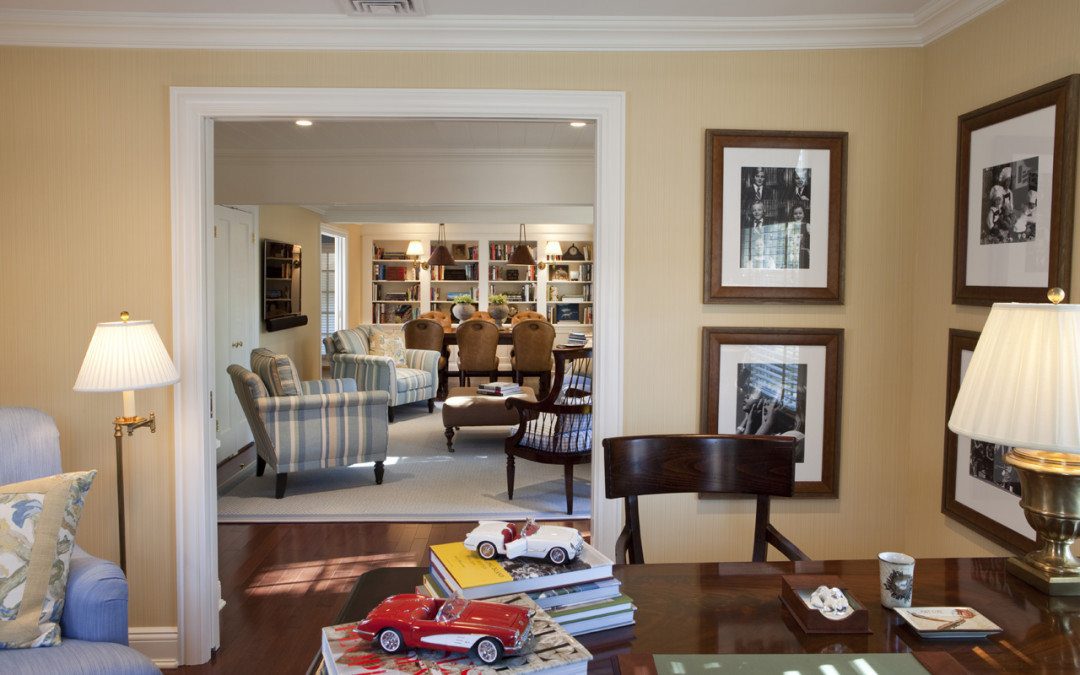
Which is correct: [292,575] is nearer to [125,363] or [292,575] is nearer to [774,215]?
[125,363]

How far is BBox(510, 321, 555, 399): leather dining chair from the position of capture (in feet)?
28.4

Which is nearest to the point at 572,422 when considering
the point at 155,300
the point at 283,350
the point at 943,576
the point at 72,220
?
the point at 155,300

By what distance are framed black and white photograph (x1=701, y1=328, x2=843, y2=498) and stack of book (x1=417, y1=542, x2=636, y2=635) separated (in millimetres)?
1728

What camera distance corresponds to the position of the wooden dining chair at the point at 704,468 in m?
2.12

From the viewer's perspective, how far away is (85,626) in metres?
2.09

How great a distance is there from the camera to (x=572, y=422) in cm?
Result: 488

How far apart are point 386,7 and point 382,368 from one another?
212 inches

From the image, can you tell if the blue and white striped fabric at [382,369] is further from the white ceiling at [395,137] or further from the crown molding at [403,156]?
the white ceiling at [395,137]

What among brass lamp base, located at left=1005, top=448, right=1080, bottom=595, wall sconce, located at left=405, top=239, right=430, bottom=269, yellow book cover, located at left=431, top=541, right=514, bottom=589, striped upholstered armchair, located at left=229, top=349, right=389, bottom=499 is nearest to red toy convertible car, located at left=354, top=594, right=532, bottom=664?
yellow book cover, located at left=431, top=541, right=514, bottom=589

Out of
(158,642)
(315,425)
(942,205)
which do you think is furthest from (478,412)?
(942,205)

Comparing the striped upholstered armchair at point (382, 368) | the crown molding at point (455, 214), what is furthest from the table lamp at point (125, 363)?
the crown molding at point (455, 214)

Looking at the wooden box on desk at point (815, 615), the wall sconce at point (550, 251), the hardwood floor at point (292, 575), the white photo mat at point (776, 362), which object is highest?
the wall sconce at point (550, 251)

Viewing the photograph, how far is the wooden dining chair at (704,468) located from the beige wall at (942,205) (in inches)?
33.5

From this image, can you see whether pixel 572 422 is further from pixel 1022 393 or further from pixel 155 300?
pixel 1022 393
